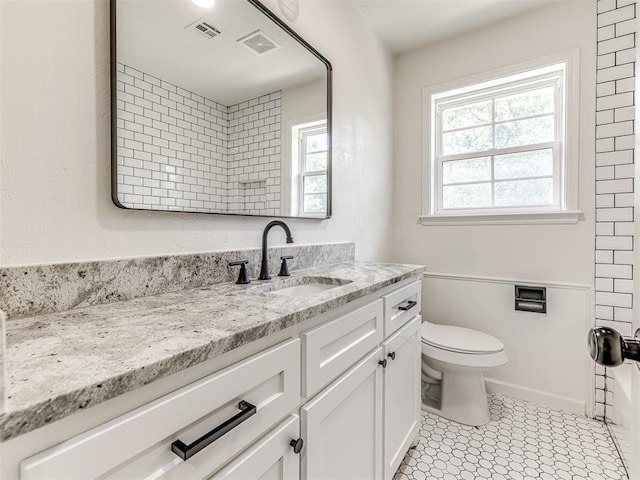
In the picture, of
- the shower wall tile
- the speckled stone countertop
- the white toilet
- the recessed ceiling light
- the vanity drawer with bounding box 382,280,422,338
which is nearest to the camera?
the speckled stone countertop

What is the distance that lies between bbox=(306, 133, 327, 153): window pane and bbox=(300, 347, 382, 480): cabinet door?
3.42 ft

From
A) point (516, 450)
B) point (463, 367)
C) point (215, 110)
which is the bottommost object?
point (516, 450)

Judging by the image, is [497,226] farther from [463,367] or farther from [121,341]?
[121,341]

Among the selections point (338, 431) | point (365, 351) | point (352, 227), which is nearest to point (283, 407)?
point (338, 431)

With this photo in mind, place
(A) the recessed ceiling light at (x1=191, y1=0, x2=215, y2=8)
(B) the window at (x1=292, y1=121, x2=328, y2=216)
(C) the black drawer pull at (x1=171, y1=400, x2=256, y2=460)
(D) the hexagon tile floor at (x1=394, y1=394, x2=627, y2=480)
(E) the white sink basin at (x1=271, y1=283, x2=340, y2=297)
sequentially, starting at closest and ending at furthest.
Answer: (C) the black drawer pull at (x1=171, y1=400, x2=256, y2=460), (A) the recessed ceiling light at (x1=191, y1=0, x2=215, y2=8), (E) the white sink basin at (x1=271, y1=283, x2=340, y2=297), (D) the hexagon tile floor at (x1=394, y1=394, x2=627, y2=480), (B) the window at (x1=292, y1=121, x2=328, y2=216)

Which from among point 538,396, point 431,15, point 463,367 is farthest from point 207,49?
point 538,396

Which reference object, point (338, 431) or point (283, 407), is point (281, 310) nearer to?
point (283, 407)

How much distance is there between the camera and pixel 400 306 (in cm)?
133

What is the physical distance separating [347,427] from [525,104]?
230 cm

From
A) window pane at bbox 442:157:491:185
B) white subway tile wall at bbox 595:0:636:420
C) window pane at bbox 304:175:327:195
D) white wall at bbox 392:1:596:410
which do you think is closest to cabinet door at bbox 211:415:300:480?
window pane at bbox 304:175:327:195

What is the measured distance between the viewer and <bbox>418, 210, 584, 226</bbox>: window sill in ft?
6.16

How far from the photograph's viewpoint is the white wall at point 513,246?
1847 mm

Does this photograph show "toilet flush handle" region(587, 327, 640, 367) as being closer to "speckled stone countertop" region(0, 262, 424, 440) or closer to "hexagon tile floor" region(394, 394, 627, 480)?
"speckled stone countertop" region(0, 262, 424, 440)

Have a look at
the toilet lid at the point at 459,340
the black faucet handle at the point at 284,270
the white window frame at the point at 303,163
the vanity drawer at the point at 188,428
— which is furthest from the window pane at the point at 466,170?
the vanity drawer at the point at 188,428
